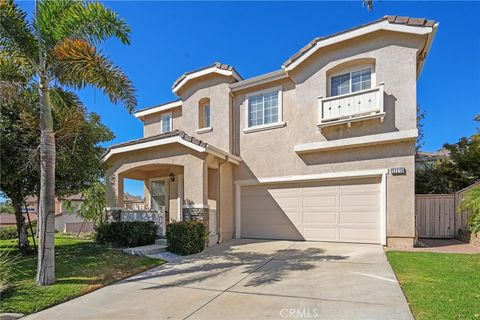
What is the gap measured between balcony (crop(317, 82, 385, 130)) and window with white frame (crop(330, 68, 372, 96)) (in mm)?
766

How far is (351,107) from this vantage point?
11.4 metres

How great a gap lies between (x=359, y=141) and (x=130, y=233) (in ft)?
31.6

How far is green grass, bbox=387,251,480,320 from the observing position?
15.3 ft

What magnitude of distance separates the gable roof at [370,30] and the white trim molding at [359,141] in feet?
11.4

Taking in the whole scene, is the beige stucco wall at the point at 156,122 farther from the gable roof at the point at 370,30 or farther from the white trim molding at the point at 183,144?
the gable roof at the point at 370,30

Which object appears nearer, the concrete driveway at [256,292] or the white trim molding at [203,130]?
the concrete driveway at [256,292]

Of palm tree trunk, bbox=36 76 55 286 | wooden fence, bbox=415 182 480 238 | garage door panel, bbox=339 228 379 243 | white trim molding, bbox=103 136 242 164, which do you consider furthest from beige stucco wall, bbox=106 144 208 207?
wooden fence, bbox=415 182 480 238

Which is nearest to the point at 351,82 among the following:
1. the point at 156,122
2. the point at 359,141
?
the point at 359,141

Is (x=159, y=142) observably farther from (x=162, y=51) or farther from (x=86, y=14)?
(x=86, y=14)

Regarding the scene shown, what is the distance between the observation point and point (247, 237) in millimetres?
13742

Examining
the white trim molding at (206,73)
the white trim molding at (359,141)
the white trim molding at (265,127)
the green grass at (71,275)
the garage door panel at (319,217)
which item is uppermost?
the white trim molding at (206,73)

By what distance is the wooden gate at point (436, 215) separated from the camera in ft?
42.7

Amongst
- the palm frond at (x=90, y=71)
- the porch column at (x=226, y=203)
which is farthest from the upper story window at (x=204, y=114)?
the palm frond at (x=90, y=71)

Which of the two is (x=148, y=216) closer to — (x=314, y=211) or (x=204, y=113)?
(x=204, y=113)
